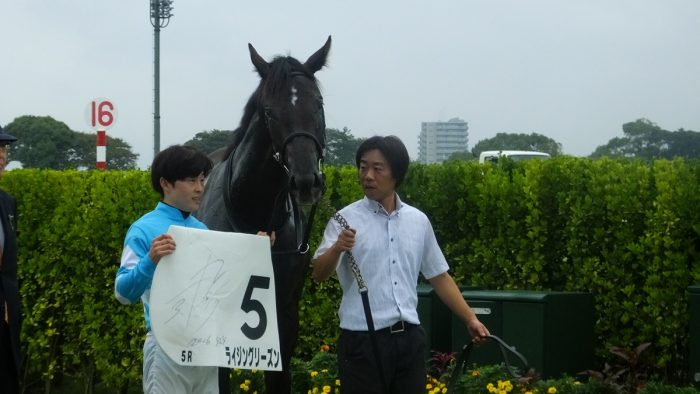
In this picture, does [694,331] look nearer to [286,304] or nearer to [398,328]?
[286,304]

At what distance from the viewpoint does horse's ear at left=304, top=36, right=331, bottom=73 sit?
205 inches

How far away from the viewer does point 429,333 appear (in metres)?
6.97

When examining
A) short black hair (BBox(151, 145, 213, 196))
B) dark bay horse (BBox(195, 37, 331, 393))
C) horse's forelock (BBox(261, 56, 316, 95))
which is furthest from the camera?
horse's forelock (BBox(261, 56, 316, 95))

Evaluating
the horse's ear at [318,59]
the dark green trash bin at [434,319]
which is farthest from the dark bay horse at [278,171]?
the dark green trash bin at [434,319]

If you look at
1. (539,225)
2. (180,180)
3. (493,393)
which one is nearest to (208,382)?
(180,180)

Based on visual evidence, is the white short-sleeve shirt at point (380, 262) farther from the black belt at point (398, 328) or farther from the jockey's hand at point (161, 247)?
the jockey's hand at point (161, 247)

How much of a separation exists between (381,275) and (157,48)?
1388cm

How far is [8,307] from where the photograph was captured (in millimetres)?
5160

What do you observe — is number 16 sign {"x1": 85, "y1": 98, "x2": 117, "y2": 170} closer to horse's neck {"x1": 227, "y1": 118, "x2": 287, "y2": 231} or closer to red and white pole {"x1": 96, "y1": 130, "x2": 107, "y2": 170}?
red and white pole {"x1": 96, "y1": 130, "x2": 107, "y2": 170}

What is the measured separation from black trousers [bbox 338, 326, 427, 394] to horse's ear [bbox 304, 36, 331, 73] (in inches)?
60.3

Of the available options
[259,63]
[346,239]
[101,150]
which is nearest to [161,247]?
[346,239]

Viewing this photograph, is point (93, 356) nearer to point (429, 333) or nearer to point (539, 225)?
point (429, 333)

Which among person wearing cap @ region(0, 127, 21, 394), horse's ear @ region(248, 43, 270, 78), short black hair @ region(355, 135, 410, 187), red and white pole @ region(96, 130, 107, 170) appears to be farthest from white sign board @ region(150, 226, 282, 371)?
red and white pole @ region(96, 130, 107, 170)

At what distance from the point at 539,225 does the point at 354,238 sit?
321 centimetres
